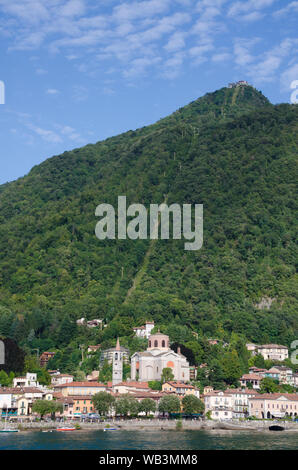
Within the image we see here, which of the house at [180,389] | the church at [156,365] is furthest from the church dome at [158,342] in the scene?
the house at [180,389]

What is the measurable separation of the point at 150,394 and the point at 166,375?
10.8 metres

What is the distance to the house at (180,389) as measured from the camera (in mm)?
110562

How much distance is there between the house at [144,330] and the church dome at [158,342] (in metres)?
9.75

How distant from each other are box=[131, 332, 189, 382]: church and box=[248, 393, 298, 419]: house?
17.7 m

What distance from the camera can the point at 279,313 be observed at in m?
149

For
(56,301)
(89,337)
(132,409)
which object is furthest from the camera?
(56,301)

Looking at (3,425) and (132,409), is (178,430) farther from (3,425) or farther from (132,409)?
(3,425)

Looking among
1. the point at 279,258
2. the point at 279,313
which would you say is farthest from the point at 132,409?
the point at 279,258

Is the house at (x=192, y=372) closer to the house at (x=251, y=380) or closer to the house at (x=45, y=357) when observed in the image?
the house at (x=251, y=380)

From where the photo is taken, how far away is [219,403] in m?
107

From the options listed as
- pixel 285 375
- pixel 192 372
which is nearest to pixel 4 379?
pixel 192 372

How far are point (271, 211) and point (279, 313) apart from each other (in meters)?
49.0

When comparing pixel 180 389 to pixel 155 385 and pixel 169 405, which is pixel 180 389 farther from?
pixel 169 405
